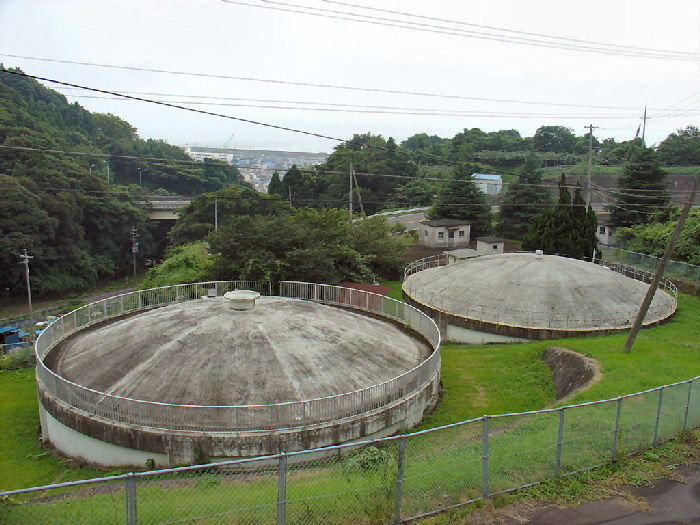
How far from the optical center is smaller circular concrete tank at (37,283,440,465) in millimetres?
14422

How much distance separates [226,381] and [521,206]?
56664 millimetres

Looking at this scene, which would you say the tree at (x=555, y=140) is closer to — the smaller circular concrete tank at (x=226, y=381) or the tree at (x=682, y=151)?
the tree at (x=682, y=151)

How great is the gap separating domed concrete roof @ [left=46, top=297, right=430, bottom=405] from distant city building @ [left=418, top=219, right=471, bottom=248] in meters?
41.1

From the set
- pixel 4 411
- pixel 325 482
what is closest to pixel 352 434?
pixel 325 482

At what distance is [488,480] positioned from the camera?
10.5 m

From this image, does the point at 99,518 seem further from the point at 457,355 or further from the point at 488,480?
the point at 457,355

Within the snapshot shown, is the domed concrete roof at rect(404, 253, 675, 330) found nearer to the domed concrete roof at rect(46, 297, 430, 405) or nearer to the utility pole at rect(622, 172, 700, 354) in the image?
the utility pole at rect(622, 172, 700, 354)

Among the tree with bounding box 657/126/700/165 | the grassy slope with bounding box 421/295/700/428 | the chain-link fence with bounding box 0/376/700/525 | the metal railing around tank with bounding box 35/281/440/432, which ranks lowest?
the grassy slope with bounding box 421/295/700/428

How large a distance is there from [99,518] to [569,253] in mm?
42682

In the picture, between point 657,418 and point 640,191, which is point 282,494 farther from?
point 640,191

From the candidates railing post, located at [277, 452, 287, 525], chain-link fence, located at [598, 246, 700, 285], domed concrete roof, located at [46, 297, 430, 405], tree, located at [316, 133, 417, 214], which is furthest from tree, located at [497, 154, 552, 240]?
railing post, located at [277, 452, 287, 525]

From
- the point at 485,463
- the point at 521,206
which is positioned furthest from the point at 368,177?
the point at 485,463

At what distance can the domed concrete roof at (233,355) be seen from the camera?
1587 cm

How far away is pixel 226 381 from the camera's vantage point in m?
16.0
